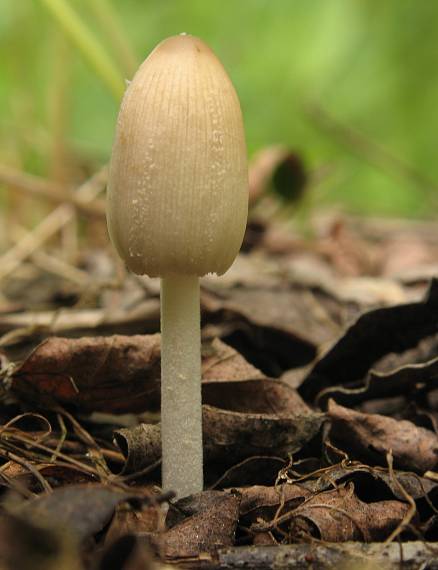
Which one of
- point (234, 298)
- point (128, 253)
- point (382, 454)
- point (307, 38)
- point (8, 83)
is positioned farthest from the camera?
point (307, 38)

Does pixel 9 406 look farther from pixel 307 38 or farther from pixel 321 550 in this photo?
pixel 307 38

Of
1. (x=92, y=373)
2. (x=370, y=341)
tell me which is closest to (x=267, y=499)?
(x=92, y=373)

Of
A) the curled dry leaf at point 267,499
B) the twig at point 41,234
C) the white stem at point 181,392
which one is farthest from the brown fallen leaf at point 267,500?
the twig at point 41,234

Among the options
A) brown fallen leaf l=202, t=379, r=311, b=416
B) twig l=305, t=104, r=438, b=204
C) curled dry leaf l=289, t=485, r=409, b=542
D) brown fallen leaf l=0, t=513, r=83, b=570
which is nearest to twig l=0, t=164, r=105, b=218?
twig l=305, t=104, r=438, b=204

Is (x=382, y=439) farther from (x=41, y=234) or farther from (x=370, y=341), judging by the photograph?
(x=41, y=234)

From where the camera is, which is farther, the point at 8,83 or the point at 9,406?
the point at 8,83

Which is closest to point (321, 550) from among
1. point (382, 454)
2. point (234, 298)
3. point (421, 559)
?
point (421, 559)

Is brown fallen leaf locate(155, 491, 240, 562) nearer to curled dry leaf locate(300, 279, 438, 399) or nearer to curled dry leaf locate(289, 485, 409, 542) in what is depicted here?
curled dry leaf locate(289, 485, 409, 542)
